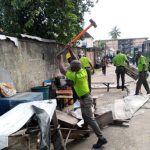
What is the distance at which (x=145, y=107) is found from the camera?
19.5ft

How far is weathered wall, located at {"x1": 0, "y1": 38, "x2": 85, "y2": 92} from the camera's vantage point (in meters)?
5.24

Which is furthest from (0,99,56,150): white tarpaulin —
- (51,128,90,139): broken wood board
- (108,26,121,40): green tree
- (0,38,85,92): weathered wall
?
(108,26,121,40): green tree

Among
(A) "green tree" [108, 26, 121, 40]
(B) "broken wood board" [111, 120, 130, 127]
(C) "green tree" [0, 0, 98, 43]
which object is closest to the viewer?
(B) "broken wood board" [111, 120, 130, 127]

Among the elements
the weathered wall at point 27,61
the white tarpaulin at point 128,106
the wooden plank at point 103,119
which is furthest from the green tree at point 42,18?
the wooden plank at point 103,119

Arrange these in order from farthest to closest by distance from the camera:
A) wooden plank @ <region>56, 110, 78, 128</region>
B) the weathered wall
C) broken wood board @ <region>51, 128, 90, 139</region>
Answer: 1. the weathered wall
2. wooden plank @ <region>56, 110, 78, 128</region>
3. broken wood board @ <region>51, 128, 90, 139</region>

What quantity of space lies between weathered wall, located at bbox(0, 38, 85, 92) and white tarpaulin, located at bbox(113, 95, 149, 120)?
3.06 metres

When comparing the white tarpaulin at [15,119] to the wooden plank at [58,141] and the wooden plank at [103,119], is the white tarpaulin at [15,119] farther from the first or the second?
the wooden plank at [103,119]

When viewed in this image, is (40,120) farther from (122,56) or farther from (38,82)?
(122,56)

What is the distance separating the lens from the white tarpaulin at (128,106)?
5.32 metres

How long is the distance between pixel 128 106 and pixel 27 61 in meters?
3.72

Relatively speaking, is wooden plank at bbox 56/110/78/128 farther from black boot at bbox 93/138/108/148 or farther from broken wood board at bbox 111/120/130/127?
broken wood board at bbox 111/120/130/127

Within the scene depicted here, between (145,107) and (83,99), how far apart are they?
3143 mm

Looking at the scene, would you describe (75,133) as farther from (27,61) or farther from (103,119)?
(27,61)

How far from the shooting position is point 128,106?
5887 millimetres
